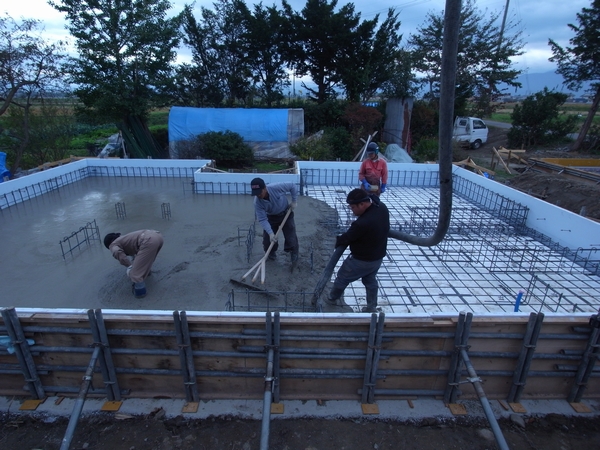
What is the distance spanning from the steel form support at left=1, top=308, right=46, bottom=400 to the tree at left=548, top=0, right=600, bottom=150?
59.9 ft

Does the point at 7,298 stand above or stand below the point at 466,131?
below

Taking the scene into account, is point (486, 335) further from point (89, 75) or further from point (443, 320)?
point (89, 75)

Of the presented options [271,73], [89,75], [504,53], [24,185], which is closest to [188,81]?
[271,73]

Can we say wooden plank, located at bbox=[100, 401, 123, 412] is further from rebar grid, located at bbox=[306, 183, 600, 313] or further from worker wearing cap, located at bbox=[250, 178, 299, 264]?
rebar grid, located at bbox=[306, 183, 600, 313]

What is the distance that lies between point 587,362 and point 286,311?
2.54 m

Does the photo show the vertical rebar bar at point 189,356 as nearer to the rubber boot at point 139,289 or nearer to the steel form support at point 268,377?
the steel form support at point 268,377

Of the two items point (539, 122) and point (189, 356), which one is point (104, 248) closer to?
point (189, 356)

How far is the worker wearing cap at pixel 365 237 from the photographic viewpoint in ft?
9.99

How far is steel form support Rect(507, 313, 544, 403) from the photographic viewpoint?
2396mm

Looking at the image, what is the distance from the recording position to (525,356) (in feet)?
8.21

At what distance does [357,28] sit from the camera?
14.3 meters

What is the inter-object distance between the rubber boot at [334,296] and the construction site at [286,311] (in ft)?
0.36

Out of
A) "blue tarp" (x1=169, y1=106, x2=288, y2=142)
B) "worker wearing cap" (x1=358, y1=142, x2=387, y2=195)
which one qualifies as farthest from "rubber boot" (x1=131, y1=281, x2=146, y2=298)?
"blue tarp" (x1=169, y1=106, x2=288, y2=142)

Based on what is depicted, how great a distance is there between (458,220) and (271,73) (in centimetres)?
1336
